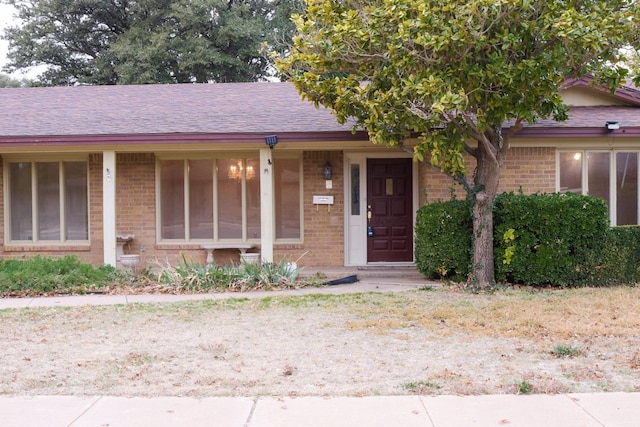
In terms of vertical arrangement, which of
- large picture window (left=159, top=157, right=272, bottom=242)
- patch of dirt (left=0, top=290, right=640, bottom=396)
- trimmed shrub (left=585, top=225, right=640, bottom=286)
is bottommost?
patch of dirt (left=0, top=290, right=640, bottom=396)

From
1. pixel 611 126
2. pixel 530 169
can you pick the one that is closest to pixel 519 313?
pixel 530 169

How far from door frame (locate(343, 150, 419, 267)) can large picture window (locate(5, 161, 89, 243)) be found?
5283mm

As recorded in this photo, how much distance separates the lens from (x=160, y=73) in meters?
25.0

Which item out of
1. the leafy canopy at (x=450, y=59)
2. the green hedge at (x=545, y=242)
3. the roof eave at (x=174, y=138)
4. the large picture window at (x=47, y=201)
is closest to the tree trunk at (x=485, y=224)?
the green hedge at (x=545, y=242)

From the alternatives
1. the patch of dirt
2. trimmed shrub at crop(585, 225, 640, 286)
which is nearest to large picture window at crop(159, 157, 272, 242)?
the patch of dirt

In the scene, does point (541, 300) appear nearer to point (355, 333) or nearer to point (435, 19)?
point (355, 333)

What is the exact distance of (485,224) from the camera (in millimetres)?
10188

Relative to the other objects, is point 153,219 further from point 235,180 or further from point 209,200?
point 235,180

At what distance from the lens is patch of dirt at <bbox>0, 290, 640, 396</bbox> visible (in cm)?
546

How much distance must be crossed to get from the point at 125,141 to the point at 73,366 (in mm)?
6204

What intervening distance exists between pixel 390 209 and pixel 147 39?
629 inches

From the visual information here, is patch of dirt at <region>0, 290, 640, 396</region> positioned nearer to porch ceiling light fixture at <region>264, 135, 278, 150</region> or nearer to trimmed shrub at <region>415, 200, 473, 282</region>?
trimmed shrub at <region>415, 200, 473, 282</region>

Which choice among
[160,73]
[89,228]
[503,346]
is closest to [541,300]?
[503,346]

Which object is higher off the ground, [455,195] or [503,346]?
[455,195]
